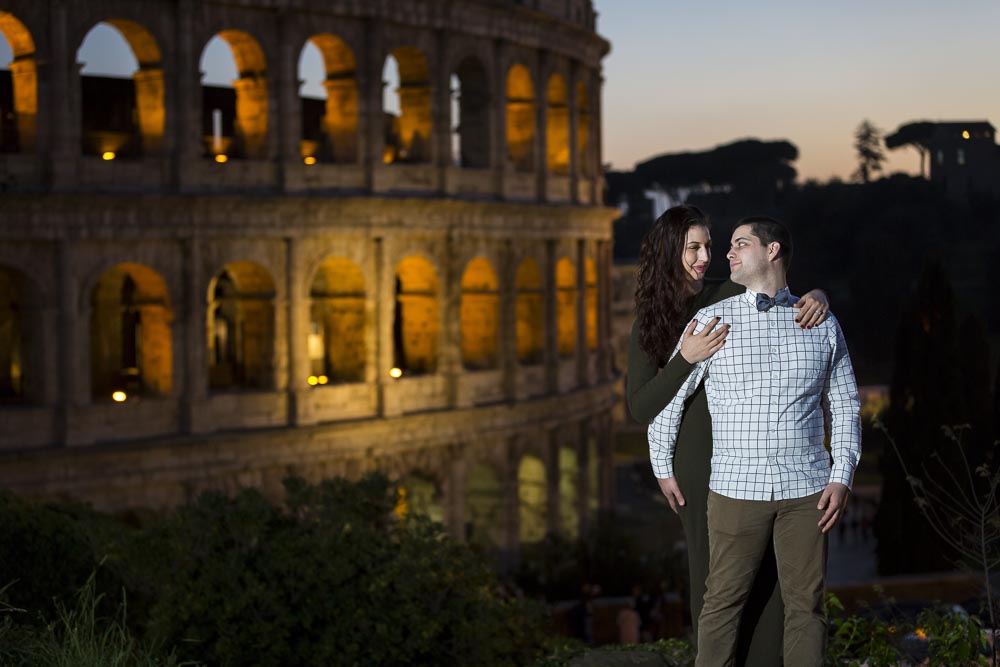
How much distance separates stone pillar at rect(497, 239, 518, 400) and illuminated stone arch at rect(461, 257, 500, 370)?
16cm

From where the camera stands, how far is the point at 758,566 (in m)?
7.50

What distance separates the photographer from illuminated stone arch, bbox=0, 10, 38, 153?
2452cm

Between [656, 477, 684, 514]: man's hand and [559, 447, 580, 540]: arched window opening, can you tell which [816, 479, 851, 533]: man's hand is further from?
[559, 447, 580, 540]: arched window opening

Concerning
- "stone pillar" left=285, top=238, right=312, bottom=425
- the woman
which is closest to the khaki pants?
the woman

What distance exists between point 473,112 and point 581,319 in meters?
5.70

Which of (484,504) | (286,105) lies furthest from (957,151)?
(286,105)

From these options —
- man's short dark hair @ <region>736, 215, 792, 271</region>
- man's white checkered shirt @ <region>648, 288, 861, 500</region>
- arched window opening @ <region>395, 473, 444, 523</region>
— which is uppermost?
man's short dark hair @ <region>736, 215, 792, 271</region>

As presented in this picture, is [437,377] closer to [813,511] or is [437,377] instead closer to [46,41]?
[46,41]

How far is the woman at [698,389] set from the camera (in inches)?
301

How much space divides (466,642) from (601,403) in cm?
2021

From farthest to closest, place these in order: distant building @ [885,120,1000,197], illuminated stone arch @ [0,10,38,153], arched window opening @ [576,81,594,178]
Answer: distant building @ [885,120,1000,197] → arched window opening @ [576,81,594,178] → illuminated stone arch @ [0,10,38,153]

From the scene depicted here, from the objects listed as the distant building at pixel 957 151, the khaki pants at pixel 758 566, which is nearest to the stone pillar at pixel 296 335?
the khaki pants at pixel 758 566

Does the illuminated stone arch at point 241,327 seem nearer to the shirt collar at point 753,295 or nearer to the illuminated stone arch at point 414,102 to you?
the illuminated stone arch at point 414,102

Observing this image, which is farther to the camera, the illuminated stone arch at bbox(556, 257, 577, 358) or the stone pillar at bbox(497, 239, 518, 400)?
the illuminated stone arch at bbox(556, 257, 577, 358)
